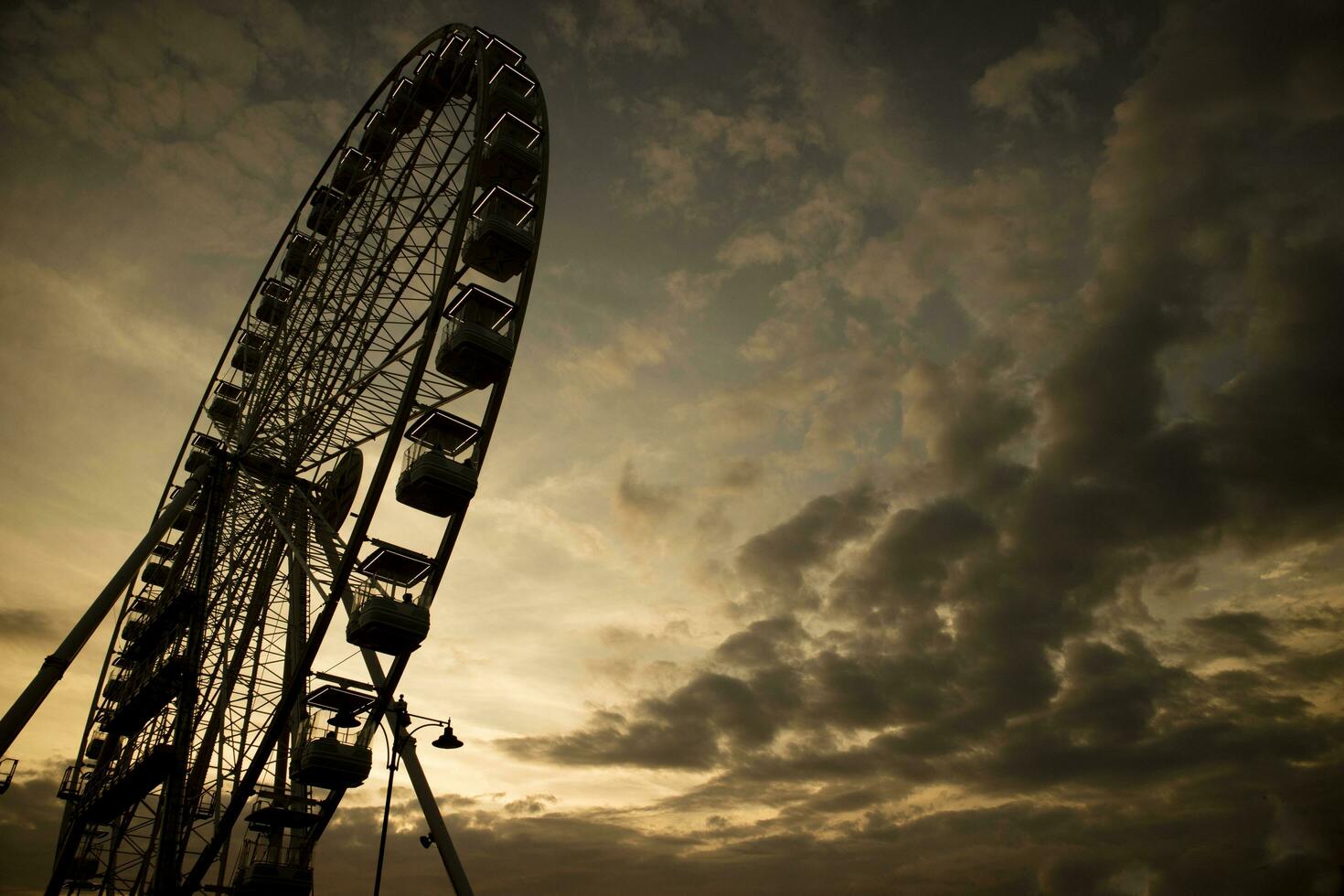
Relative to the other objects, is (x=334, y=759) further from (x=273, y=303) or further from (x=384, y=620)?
(x=273, y=303)

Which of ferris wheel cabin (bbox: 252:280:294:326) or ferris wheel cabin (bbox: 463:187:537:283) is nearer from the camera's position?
ferris wheel cabin (bbox: 463:187:537:283)

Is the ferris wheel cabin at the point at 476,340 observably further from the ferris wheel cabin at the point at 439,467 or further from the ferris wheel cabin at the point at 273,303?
the ferris wheel cabin at the point at 273,303

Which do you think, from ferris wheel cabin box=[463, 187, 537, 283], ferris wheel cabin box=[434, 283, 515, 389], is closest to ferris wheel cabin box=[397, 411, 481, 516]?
ferris wheel cabin box=[434, 283, 515, 389]

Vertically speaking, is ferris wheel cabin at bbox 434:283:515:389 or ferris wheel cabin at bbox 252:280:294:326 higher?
ferris wheel cabin at bbox 252:280:294:326

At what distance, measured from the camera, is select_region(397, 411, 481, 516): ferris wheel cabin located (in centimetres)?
2181

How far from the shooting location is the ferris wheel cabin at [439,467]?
2181 cm

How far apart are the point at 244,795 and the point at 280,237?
20.9 m

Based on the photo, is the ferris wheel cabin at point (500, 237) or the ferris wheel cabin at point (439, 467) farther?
the ferris wheel cabin at point (500, 237)

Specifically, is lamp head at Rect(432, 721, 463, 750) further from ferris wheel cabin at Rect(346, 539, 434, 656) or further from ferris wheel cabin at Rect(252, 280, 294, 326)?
ferris wheel cabin at Rect(252, 280, 294, 326)

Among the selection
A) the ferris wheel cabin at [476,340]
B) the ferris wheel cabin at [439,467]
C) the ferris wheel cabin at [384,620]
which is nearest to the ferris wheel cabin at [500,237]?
the ferris wheel cabin at [476,340]

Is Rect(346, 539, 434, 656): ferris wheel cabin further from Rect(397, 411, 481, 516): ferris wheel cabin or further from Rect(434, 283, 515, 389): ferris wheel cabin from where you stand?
Rect(434, 283, 515, 389): ferris wheel cabin

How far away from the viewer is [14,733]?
18406mm

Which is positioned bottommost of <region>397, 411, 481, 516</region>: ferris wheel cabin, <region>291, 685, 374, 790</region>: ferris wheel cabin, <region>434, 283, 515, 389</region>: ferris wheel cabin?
<region>291, 685, 374, 790</region>: ferris wheel cabin

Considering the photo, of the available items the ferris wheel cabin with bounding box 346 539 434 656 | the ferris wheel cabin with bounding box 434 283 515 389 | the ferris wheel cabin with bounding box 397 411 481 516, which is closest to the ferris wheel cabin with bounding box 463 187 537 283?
the ferris wheel cabin with bounding box 434 283 515 389
